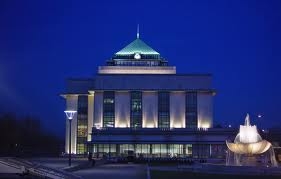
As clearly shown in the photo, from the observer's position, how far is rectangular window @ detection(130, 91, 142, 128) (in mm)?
103081

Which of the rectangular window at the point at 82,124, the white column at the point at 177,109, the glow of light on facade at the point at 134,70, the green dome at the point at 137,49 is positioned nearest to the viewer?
the white column at the point at 177,109

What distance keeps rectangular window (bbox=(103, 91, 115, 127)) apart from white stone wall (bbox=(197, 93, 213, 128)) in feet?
50.8

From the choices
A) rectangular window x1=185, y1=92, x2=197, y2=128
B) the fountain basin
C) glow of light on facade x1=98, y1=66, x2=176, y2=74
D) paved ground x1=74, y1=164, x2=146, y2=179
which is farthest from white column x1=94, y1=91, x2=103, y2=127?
the fountain basin

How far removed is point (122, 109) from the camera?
10331cm

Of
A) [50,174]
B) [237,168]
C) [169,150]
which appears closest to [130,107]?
[169,150]

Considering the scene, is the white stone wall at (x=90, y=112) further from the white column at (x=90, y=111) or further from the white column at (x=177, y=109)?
the white column at (x=177, y=109)

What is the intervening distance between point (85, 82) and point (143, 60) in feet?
38.7

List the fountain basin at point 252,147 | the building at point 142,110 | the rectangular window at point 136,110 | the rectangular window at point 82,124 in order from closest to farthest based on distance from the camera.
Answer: the fountain basin at point 252,147 → the building at point 142,110 → the rectangular window at point 136,110 → the rectangular window at point 82,124

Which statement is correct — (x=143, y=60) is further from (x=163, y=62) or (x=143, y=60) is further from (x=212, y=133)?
(x=212, y=133)

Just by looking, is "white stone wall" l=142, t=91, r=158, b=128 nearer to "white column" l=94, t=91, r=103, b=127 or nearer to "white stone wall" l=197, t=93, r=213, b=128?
"white column" l=94, t=91, r=103, b=127

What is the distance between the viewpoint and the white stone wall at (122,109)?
102812 millimetres

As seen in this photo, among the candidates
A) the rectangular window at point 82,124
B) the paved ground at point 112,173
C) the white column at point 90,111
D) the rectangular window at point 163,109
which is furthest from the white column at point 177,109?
the paved ground at point 112,173

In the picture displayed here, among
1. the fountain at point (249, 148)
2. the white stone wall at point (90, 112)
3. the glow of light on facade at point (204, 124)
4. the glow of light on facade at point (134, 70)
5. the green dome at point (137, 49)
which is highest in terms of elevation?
the green dome at point (137, 49)

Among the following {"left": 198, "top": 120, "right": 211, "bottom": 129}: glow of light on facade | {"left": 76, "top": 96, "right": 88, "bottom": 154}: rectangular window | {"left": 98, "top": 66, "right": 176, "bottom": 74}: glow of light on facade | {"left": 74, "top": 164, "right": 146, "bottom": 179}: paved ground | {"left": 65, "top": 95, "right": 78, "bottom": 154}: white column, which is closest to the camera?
{"left": 74, "top": 164, "right": 146, "bottom": 179}: paved ground
